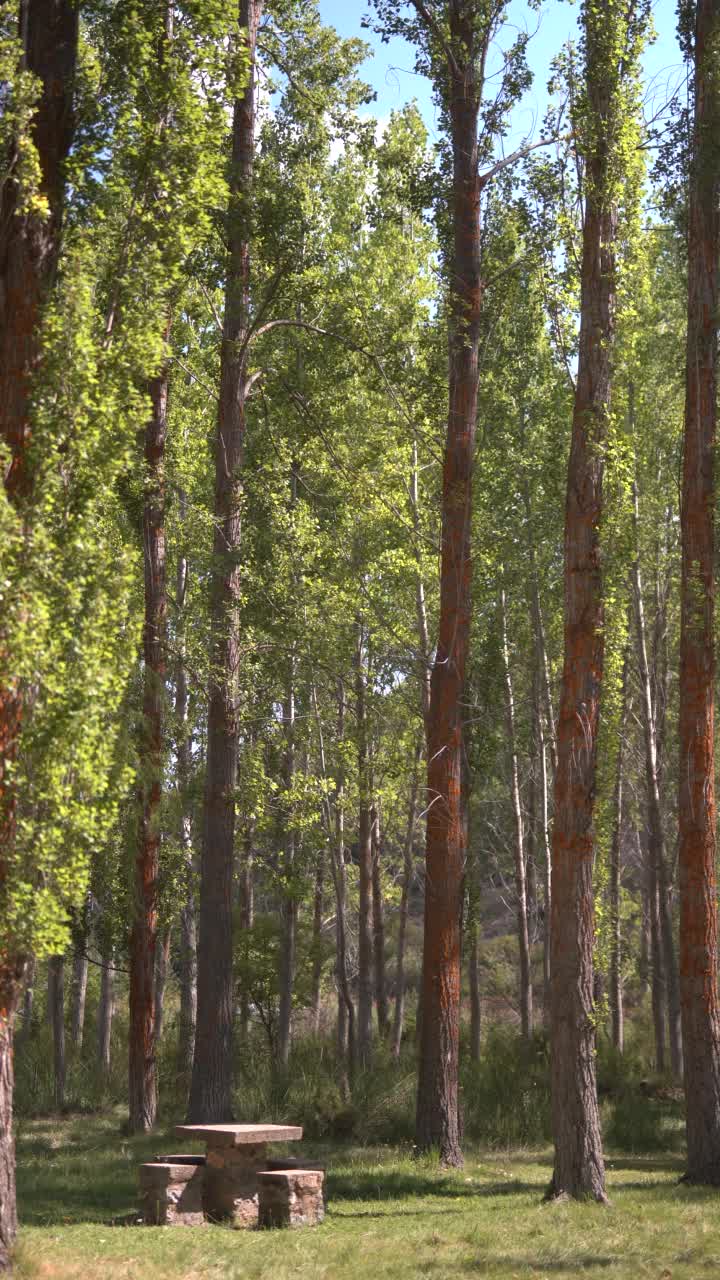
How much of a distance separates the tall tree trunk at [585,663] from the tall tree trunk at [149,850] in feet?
18.5

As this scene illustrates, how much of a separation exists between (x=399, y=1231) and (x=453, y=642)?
20.1ft

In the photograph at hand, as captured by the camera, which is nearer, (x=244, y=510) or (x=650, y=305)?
(x=244, y=510)

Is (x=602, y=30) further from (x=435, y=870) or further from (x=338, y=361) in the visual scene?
(x=435, y=870)

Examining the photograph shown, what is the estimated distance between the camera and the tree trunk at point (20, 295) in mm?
7578

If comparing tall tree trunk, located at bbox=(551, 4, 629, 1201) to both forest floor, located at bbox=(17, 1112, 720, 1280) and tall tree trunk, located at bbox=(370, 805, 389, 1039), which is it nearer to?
forest floor, located at bbox=(17, 1112, 720, 1280)

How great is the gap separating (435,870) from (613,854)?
43.9ft

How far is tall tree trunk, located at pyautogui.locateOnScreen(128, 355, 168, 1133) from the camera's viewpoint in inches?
605

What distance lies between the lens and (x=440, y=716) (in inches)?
541

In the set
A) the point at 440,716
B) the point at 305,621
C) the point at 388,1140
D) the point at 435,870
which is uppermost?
the point at 305,621

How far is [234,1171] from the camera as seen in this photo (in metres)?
9.91

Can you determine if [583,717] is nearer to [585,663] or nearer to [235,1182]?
[585,663]

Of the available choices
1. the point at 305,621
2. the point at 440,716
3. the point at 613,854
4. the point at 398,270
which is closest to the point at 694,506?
the point at 440,716

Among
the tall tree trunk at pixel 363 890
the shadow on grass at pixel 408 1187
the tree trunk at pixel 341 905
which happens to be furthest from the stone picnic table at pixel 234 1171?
the tree trunk at pixel 341 905

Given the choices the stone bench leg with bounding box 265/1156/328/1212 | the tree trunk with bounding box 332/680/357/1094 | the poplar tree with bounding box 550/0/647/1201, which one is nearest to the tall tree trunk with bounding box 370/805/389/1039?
the tree trunk with bounding box 332/680/357/1094
